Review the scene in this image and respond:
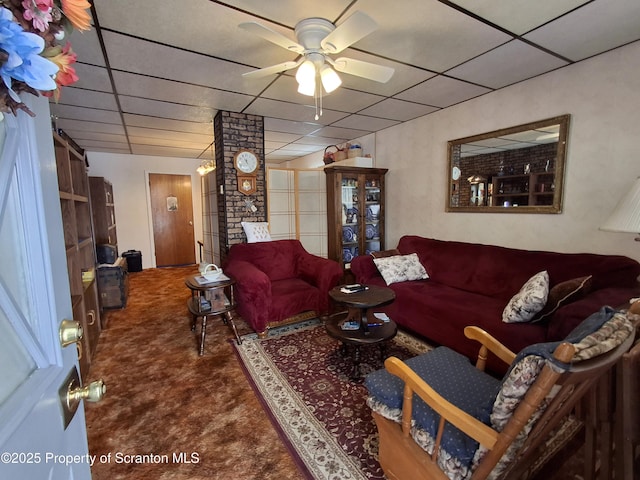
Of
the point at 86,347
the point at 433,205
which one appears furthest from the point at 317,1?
the point at 86,347

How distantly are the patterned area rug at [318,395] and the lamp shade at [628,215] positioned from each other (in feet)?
5.15

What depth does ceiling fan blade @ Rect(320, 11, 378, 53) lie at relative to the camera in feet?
4.66

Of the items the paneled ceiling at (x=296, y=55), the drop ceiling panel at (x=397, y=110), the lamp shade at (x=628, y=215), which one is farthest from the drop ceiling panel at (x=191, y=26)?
the lamp shade at (x=628, y=215)

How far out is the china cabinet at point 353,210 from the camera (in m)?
4.09

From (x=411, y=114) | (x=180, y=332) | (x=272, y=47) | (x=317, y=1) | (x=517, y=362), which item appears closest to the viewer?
(x=517, y=362)

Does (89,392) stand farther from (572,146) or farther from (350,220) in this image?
(350,220)

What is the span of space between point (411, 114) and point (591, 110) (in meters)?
1.74

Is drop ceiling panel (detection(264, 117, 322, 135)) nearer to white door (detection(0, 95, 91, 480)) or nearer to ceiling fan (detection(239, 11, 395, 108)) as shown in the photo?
ceiling fan (detection(239, 11, 395, 108))

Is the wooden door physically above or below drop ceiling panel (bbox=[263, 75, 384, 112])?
below

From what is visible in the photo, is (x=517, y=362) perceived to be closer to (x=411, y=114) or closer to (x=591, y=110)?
(x=591, y=110)

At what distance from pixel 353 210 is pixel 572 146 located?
248 cm

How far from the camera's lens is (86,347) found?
2.27 meters

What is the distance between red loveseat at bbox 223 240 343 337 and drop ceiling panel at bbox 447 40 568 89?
7.03ft

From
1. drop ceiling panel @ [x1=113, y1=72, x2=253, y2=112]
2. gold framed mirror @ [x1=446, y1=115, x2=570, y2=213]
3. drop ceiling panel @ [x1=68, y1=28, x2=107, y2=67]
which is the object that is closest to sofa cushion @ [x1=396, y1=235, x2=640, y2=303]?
gold framed mirror @ [x1=446, y1=115, x2=570, y2=213]
